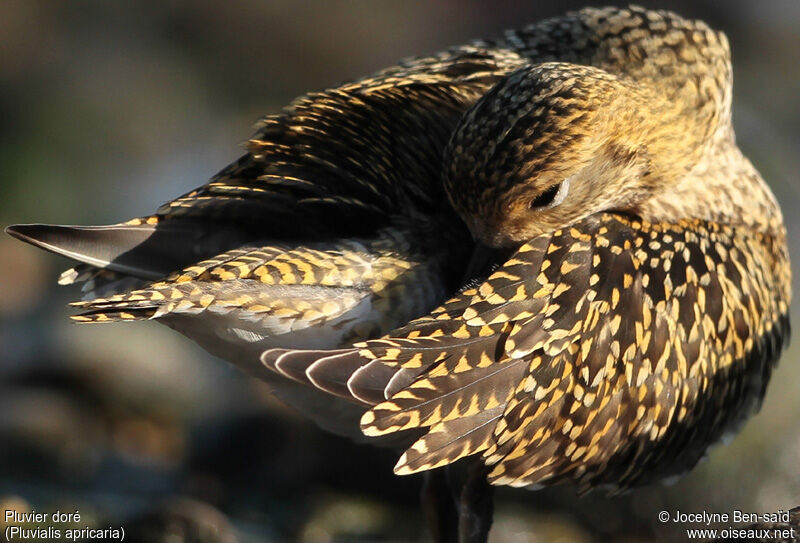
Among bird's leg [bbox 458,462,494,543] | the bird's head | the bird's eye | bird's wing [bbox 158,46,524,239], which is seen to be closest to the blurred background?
bird's leg [bbox 458,462,494,543]

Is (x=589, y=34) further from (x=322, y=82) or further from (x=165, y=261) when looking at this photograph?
(x=322, y=82)

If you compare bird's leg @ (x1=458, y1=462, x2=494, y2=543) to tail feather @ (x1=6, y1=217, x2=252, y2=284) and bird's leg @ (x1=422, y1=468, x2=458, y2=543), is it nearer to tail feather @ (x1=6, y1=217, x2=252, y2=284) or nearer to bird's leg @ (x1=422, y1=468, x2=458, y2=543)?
bird's leg @ (x1=422, y1=468, x2=458, y2=543)

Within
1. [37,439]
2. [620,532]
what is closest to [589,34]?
[620,532]

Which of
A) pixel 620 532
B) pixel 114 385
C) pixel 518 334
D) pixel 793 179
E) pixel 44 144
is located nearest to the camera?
pixel 518 334

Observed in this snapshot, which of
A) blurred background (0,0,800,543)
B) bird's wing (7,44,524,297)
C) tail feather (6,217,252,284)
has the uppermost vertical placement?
bird's wing (7,44,524,297)

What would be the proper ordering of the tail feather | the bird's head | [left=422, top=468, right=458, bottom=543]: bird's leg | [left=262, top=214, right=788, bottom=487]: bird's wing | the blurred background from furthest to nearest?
the blurred background, [left=422, top=468, right=458, bottom=543]: bird's leg, the tail feather, the bird's head, [left=262, top=214, right=788, bottom=487]: bird's wing

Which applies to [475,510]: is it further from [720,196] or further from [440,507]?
[720,196]

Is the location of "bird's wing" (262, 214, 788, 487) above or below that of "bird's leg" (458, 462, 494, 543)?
above
